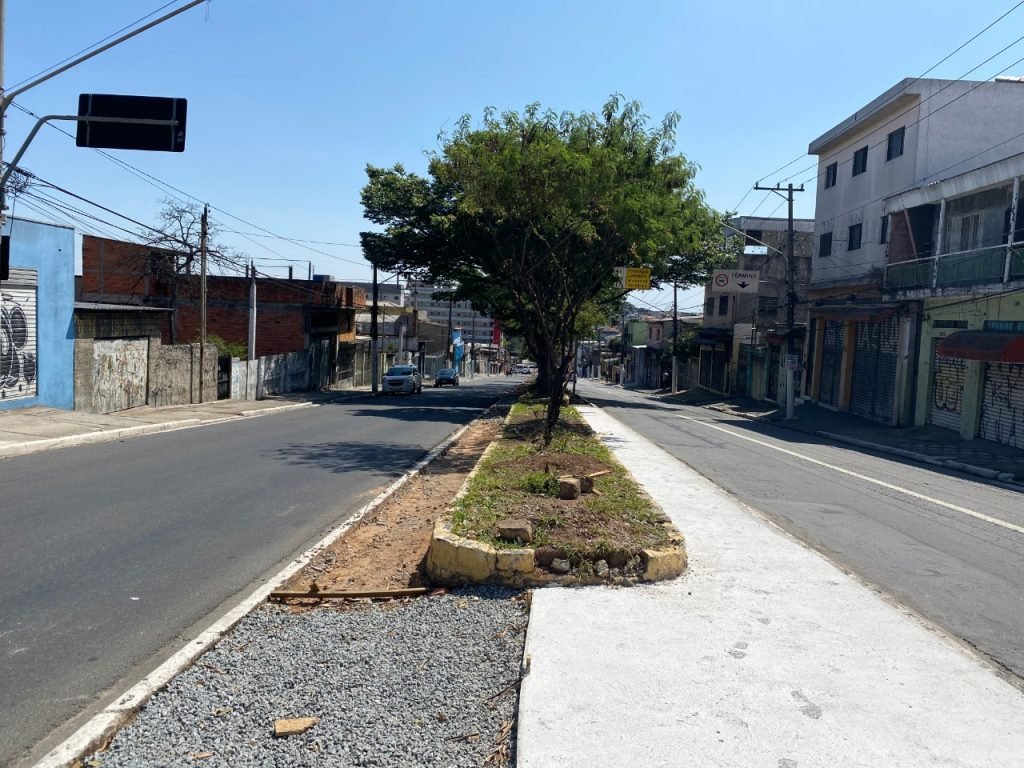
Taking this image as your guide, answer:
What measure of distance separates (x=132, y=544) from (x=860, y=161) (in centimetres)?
3303

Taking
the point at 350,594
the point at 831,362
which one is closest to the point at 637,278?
the point at 350,594

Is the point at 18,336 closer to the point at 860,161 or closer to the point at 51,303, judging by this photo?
the point at 51,303

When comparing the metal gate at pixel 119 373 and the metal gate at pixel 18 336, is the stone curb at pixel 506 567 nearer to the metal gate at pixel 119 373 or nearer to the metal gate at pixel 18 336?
the metal gate at pixel 18 336

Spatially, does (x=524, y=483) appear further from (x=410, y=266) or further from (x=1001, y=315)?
(x=410, y=266)

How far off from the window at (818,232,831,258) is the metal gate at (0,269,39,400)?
29.9 meters

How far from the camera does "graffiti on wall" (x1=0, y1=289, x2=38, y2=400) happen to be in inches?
749

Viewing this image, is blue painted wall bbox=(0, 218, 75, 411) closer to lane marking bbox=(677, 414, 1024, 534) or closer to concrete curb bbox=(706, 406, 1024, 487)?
lane marking bbox=(677, 414, 1024, 534)

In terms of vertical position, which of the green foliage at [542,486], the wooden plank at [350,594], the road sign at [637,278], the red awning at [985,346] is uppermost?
the road sign at [637,278]

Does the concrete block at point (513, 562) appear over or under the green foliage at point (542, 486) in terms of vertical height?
under

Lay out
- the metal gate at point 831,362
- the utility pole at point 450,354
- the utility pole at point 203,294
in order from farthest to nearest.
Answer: the utility pole at point 450,354
the metal gate at point 831,362
the utility pole at point 203,294

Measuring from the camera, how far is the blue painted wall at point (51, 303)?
1980 centimetres

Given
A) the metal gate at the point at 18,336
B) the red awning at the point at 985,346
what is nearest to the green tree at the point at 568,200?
the red awning at the point at 985,346

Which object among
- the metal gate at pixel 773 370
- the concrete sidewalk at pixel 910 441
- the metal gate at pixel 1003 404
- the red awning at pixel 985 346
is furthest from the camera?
the metal gate at pixel 773 370

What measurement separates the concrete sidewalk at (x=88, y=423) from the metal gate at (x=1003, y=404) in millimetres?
21148
